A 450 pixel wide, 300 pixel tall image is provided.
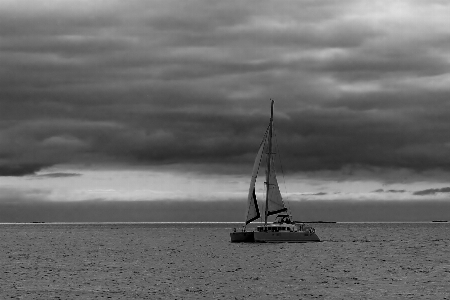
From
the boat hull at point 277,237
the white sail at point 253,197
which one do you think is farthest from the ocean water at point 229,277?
the white sail at point 253,197

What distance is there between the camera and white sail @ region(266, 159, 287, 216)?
13625 centimetres

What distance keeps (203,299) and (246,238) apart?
72.0 metres

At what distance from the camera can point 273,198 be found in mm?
136375

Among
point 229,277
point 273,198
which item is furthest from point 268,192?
point 229,277

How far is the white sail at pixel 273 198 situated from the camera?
136 m

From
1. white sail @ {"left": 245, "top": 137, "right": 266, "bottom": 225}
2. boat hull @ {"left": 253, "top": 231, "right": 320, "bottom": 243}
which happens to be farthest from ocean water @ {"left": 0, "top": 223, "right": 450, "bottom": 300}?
white sail @ {"left": 245, "top": 137, "right": 266, "bottom": 225}

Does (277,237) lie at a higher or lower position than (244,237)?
lower

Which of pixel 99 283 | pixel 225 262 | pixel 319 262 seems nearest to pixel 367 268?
pixel 319 262

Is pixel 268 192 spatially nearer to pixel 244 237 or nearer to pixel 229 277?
pixel 244 237

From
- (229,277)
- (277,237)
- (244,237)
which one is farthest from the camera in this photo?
(244,237)

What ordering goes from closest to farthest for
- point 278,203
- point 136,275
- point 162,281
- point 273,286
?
point 273,286 → point 162,281 → point 136,275 → point 278,203

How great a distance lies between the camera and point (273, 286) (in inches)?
3098

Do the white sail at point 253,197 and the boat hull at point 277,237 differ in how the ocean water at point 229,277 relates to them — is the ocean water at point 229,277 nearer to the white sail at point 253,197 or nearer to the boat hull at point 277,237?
the boat hull at point 277,237

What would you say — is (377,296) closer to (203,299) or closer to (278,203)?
(203,299)
